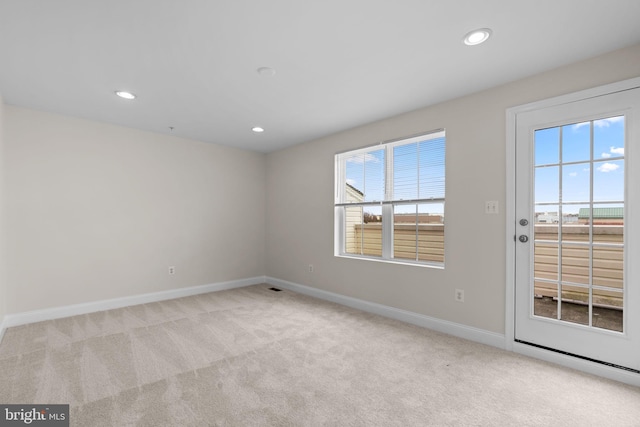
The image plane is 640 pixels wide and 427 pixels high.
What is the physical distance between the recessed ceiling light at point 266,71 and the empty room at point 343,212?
0.05ft

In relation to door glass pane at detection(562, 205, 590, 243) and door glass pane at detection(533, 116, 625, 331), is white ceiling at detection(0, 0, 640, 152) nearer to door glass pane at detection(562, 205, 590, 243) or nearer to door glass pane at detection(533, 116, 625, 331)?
door glass pane at detection(533, 116, 625, 331)

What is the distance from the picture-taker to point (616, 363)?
86.0 inches

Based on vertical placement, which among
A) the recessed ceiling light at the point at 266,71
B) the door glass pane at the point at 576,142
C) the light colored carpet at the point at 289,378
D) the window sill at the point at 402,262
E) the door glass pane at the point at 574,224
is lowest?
the light colored carpet at the point at 289,378

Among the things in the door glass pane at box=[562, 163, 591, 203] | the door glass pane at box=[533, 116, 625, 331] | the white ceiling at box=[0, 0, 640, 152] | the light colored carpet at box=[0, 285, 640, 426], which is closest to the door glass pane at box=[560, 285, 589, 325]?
the door glass pane at box=[533, 116, 625, 331]

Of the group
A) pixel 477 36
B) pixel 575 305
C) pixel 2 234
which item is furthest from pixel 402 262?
pixel 2 234

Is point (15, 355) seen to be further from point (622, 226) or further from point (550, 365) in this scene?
point (622, 226)

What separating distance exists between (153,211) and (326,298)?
9.06ft

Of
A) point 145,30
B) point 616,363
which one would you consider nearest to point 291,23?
point 145,30

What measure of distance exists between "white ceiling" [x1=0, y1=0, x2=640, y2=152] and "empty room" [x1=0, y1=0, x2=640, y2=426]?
2 centimetres

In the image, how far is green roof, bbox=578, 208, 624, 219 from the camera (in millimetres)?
2207

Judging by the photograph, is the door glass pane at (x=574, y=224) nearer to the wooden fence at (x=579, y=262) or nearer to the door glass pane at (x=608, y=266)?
the wooden fence at (x=579, y=262)

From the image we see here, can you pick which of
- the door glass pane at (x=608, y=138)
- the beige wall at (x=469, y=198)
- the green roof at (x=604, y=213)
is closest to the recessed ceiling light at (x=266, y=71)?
the beige wall at (x=469, y=198)

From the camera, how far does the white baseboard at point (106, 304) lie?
3303mm

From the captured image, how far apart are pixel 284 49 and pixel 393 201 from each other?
2.16 metres
